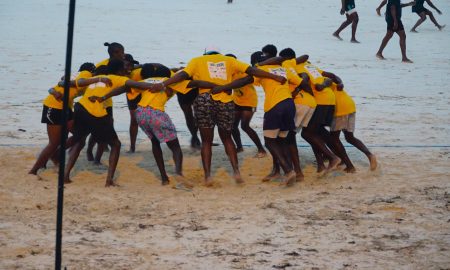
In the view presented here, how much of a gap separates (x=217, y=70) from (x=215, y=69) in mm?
26

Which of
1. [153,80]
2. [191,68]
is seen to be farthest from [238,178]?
[153,80]

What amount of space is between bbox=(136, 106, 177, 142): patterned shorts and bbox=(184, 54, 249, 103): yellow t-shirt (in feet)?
1.82

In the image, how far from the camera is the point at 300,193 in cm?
951

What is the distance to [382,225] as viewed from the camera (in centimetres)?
810

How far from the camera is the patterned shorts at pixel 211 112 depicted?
9.88 meters

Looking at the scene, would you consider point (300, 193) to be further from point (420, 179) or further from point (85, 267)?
point (85, 267)

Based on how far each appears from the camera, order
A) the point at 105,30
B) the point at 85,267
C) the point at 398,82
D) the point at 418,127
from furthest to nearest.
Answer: the point at 105,30 → the point at 398,82 → the point at 418,127 → the point at 85,267

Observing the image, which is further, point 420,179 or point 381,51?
point 381,51

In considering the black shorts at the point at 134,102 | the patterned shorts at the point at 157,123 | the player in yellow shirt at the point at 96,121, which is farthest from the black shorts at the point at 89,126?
the black shorts at the point at 134,102

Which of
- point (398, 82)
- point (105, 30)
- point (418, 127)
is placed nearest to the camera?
point (418, 127)

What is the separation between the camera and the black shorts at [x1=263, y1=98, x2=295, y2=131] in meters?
9.78

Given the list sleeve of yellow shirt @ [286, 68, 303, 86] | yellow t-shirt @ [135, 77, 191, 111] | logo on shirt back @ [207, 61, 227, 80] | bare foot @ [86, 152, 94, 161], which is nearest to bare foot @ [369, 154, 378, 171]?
sleeve of yellow shirt @ [286, 68, 303, 86]

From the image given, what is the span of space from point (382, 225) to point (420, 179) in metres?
2.11

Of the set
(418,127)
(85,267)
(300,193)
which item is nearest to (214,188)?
(300,193)
